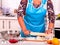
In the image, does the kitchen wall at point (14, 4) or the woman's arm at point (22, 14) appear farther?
the kitchen wall at point (14, 4)

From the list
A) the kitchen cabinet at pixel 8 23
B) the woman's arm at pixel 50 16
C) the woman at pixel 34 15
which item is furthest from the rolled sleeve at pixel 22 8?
the woman's arm at pixel 50 16

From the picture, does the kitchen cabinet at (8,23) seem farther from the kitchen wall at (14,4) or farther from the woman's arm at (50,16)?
the woman's arm at (50,16)

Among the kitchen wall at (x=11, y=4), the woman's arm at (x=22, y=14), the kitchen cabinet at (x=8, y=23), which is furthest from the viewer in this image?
the kitchen wall at (x=11, y=4)

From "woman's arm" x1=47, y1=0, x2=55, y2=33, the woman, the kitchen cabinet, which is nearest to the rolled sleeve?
the woman

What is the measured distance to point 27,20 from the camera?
2.81 meters

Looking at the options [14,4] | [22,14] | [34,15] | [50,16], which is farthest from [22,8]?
[50,16]

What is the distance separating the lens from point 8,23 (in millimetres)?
2988

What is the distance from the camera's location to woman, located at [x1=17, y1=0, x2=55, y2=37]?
2.78 meters

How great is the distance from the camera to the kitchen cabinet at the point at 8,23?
9.70 ft

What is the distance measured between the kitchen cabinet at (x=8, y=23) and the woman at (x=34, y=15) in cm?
16

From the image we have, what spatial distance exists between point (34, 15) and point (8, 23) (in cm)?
56

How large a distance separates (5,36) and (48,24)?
51.0 inches

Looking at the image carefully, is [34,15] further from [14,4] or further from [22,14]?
[14,4]

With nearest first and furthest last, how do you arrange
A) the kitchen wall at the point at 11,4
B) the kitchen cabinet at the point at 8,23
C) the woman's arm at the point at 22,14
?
the woman's arm at the point at 22,14, the kitchen cabinet at the point at 8,23, the kitchen wall at the point at 11,4
